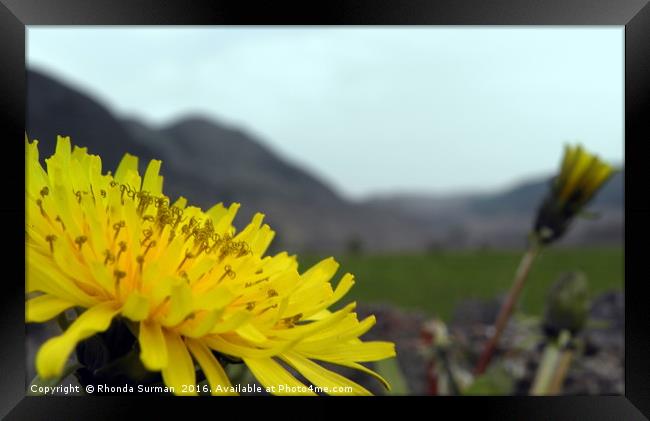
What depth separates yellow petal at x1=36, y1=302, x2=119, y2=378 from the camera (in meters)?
0.42

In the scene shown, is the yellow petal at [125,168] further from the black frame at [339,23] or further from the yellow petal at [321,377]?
the black frame at [339,23]

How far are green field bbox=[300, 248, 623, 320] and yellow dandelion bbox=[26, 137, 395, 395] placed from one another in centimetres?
120

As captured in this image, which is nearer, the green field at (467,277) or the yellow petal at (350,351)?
the yellow petal at (350,351)

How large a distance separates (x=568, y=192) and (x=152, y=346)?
0.96 m

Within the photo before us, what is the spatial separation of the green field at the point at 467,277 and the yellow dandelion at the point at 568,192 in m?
0.65

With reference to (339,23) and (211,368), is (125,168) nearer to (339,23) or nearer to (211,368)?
(211,368)

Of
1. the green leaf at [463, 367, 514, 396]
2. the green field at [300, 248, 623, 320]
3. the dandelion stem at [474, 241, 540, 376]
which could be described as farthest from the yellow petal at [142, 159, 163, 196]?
the green field at [300, 248, 623, 320]

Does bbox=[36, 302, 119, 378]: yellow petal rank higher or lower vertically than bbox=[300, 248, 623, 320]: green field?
higher

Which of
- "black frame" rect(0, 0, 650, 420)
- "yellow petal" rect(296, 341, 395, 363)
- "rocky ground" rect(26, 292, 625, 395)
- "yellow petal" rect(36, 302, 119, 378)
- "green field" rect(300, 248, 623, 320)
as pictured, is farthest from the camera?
"green field" rect(300, 248, 623, 320)

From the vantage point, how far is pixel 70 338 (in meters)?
0.43

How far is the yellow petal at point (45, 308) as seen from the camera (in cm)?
46

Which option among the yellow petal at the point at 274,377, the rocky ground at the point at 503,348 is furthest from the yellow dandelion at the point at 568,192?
the yellow petal at the point at 274,377

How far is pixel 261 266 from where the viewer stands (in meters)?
0.58

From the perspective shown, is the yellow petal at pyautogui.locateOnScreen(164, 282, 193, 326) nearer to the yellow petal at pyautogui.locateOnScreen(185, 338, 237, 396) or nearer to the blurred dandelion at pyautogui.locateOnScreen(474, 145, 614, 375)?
the yellow petal at pyautogui.locateOnScreen(185, 338, 237, 396)
